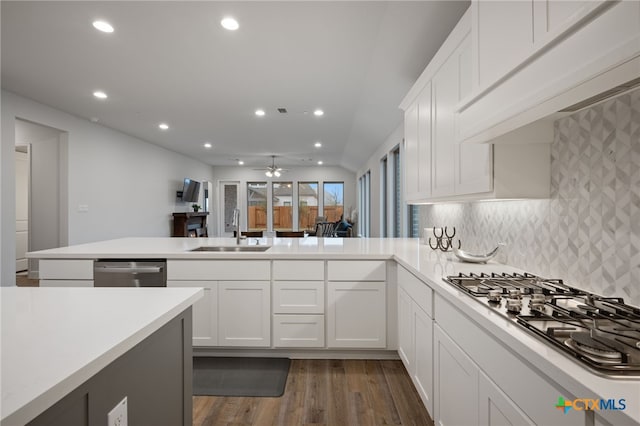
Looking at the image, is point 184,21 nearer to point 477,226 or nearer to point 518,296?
point 477,226

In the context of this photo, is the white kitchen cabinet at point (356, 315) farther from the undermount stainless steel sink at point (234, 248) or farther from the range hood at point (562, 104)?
the range hood at point (562, 104)

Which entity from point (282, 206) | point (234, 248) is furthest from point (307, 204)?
point (234, 248)

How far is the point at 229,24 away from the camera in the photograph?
8.63ft

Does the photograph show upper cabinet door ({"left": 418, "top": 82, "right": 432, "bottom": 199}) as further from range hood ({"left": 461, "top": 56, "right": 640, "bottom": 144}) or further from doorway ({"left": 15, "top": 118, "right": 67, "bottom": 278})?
doorway ({"left": 15, "top": 118, "right": 67, "bottom": 278})

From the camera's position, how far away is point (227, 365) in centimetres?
253

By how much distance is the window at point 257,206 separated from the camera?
11867 mm

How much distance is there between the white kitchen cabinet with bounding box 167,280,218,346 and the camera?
252cm

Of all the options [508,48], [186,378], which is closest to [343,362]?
[186,378]

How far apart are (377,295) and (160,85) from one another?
3614 mm

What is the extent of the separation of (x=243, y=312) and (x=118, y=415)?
178 cm

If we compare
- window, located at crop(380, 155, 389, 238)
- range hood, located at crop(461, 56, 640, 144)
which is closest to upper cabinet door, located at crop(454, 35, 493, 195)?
range hood, located at crop(461, 56, 640, 144)

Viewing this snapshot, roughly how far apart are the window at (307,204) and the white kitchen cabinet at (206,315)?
30.4ft

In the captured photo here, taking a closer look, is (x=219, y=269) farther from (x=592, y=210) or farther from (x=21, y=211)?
(x=21, y=211)

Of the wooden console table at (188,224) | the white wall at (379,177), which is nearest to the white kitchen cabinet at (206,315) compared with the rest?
the white wall at (379,177)
